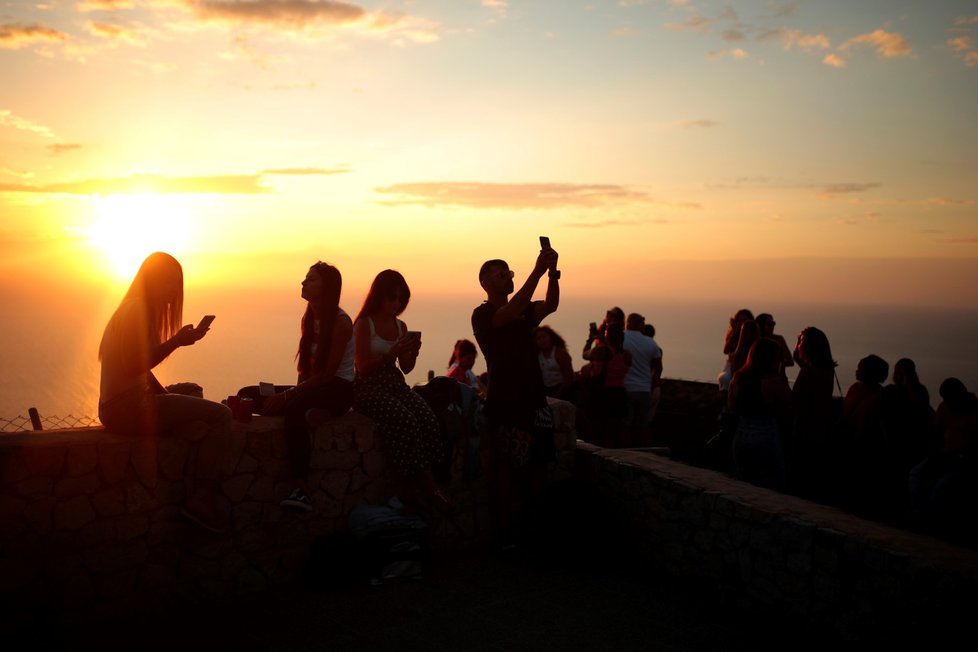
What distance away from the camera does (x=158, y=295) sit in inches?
196

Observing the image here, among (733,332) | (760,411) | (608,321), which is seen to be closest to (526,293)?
(760,411)

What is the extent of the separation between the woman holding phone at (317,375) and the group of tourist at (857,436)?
3.15 metres

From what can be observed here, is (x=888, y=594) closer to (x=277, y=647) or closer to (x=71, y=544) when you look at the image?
(x=277, y=647)

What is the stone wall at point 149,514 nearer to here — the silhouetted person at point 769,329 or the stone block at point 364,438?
the stone block at point 364,438

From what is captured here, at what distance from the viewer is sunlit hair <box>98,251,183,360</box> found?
16.2ft

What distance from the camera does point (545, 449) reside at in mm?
6309

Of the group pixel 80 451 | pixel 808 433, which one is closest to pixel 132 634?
pixel 80 451

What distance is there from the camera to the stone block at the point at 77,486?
490 cm

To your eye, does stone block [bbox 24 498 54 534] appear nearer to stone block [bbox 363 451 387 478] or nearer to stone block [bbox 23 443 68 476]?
stone block [bbox 23 443 68 476]

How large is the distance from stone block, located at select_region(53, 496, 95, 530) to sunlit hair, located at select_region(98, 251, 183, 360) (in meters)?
0.94

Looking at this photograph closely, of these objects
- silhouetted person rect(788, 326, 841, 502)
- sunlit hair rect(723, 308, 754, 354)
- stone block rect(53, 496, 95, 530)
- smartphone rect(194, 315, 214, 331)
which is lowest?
stone block rect(53, 496, 95, 530)

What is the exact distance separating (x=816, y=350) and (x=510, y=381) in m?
3.00

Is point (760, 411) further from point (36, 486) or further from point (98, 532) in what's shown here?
point (36, 486)

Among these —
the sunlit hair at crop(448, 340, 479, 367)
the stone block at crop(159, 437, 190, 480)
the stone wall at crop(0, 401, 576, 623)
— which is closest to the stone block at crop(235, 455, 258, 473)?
the stone wall at crop(0, 401, 576, 623)
